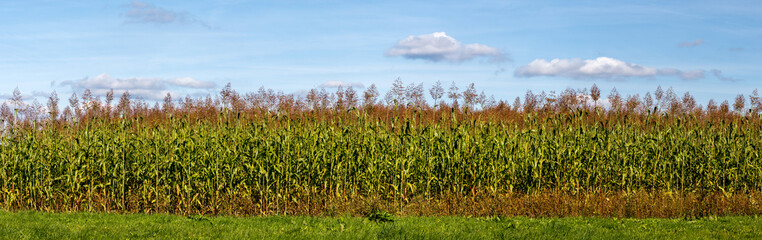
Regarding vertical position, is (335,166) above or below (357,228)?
above

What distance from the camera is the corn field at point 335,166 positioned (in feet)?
36.3

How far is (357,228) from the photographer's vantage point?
28.5 feet

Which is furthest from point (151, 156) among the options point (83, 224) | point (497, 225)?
point (497, 225)

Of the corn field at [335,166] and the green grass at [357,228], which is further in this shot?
the corn field at [335,166]

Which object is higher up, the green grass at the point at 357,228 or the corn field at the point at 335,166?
the corn field at the point at 335,166

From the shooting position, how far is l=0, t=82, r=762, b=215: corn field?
1105 cm

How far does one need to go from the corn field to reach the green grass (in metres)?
1.22

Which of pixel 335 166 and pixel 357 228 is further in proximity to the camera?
pixel 335 166

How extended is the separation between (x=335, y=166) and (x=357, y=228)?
8.53ft

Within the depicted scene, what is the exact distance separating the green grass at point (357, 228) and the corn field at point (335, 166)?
122 cm

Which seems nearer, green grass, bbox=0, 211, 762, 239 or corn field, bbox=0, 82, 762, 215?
green grass, bbox=0, 211, 762, 239

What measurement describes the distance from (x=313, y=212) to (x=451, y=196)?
263 centimetres

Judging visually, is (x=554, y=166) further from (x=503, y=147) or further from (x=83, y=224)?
(x=83, y=224)

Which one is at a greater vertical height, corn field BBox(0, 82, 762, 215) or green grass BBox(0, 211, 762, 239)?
corn field BBox(0, 82, 762, 215)
